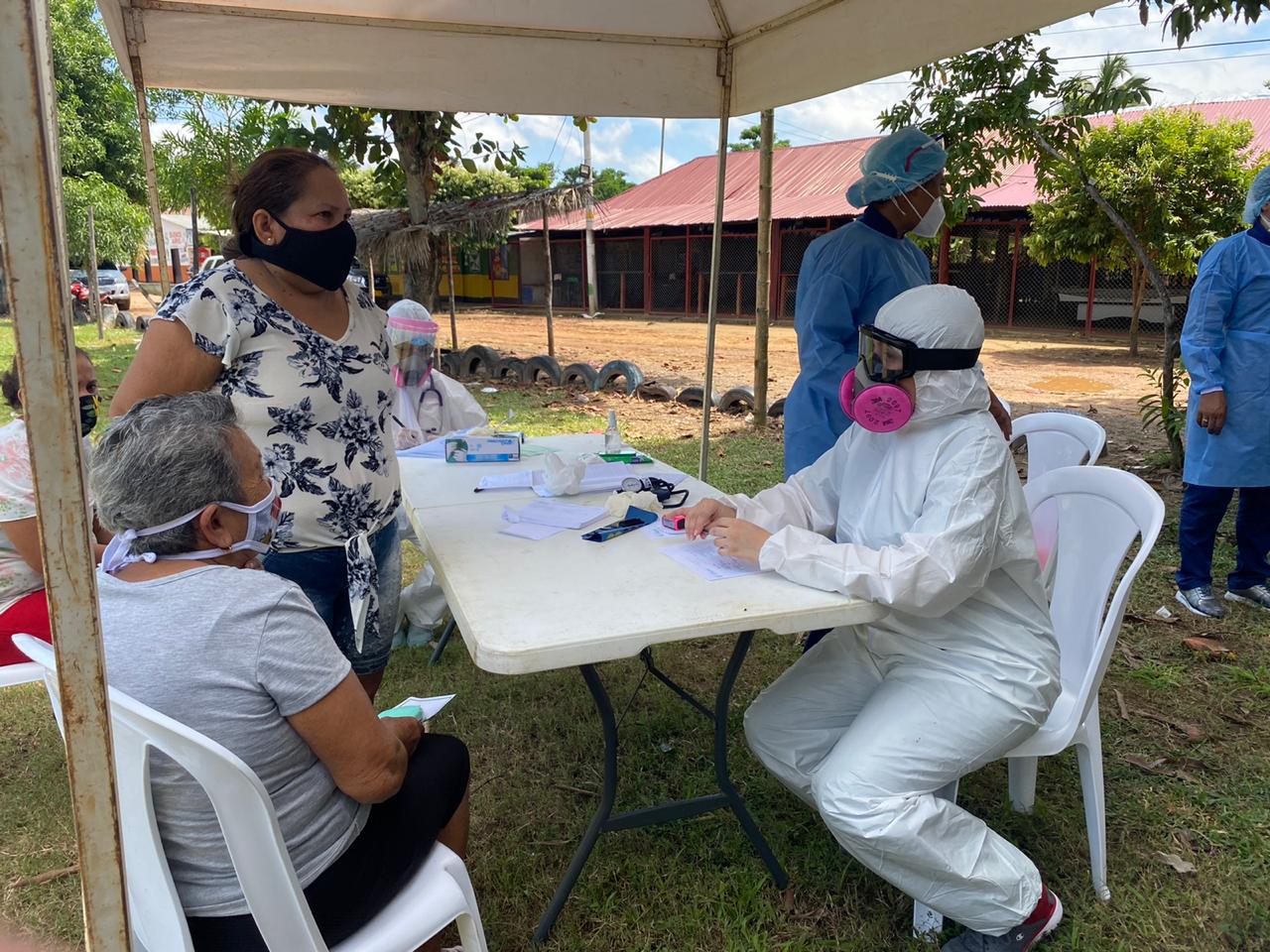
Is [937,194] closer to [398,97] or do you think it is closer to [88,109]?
[398,97]

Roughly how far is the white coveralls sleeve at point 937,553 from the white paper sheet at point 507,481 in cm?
126

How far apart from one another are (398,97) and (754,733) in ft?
10.1

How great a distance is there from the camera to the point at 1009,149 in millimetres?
5672

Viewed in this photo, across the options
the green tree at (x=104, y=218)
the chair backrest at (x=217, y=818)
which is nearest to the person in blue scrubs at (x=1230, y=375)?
the chair backrest at (x=217, y=818)

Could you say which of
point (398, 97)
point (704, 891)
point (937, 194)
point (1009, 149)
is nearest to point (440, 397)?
point (398, 97)

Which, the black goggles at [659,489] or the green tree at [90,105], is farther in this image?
the green tree at [90,105]

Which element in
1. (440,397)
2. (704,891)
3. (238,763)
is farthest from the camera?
(440,397)

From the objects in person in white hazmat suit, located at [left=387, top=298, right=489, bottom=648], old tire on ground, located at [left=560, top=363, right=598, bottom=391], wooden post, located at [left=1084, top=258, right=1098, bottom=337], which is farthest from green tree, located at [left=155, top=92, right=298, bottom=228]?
wooden post, located at [left=1084, top=258, right=1098, bottom=337]

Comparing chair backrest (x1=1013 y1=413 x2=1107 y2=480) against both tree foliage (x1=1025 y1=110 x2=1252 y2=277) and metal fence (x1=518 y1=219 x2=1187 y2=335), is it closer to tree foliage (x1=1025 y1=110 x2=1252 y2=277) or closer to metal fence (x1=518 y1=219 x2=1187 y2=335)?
tree foliage (x1=1025 y1=110 x2=1252 y2=277)

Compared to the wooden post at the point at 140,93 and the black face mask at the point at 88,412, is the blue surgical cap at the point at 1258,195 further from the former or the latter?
the black face mask at the point at 88,412

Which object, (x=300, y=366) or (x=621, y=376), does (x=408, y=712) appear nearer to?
(x=300, y=366)

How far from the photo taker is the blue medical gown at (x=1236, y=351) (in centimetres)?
375

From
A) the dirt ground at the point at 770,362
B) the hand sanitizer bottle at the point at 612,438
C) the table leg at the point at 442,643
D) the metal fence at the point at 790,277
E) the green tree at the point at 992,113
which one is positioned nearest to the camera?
the hand sanitizer bottle at the point at 612,438

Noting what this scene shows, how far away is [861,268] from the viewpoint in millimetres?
3104
